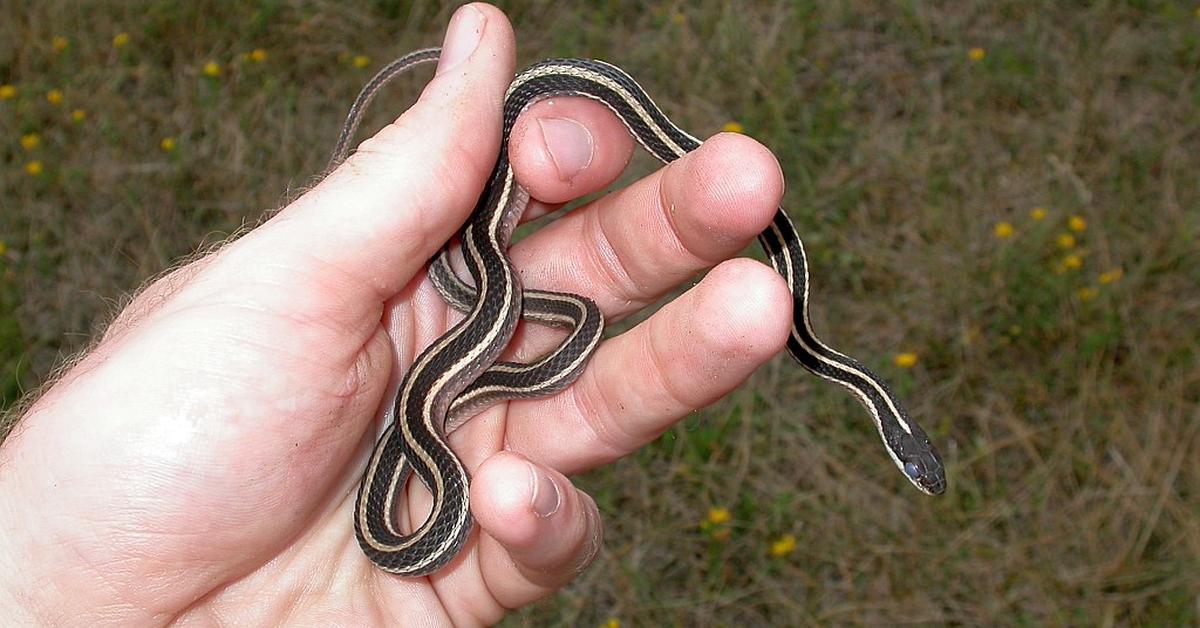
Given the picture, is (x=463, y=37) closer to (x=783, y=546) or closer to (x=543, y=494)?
(x=543, y=494)

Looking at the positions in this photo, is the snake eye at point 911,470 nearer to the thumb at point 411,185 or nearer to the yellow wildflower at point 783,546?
the yellow wildflower at point 783,546

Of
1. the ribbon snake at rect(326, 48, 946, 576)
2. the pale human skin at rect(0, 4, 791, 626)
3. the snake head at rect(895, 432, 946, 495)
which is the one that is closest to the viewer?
the pale human skin at rect(0, 4, 791, 626)

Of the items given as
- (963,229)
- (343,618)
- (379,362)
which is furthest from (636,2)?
(343,618)

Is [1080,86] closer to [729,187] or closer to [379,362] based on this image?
[729,187]

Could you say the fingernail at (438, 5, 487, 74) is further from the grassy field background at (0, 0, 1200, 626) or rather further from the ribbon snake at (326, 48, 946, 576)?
the grassy field background at (0, 0, 1200, 626)

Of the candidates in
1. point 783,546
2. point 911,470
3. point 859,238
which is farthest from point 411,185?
point 859,238

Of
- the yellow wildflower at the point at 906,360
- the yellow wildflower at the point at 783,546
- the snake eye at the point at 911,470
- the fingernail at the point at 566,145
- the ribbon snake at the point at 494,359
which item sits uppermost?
the fingernail at the point at 566,145

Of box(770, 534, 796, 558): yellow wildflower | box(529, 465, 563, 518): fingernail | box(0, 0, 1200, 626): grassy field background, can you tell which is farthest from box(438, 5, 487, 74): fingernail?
box(770, 534, 796, 558): yellow wildflower

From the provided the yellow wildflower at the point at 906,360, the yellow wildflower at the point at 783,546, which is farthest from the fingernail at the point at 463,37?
the yellow wildflower at the point at 906,360
